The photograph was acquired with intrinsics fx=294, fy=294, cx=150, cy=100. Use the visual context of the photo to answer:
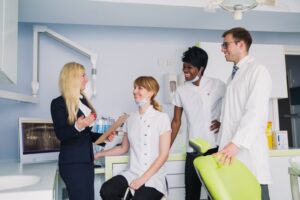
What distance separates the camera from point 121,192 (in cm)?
183

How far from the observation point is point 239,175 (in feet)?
3.99

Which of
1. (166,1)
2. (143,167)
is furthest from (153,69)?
(143,167)

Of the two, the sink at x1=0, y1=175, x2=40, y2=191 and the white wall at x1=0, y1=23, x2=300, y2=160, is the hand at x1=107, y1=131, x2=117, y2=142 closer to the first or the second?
the white wall at x1=0, y1=23, x2=300, y2=160

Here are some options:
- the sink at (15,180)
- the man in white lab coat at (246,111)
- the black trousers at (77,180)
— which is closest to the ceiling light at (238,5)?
the man in white lab coat at (246,111)

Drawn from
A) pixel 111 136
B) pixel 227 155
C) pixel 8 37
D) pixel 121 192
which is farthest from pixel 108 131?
pixel 227 155

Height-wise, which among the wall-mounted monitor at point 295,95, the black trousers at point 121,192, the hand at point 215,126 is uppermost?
the wall-mounted monitor at point 295,95

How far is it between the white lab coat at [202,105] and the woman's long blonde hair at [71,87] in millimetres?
781

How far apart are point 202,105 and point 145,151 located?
0.52 m

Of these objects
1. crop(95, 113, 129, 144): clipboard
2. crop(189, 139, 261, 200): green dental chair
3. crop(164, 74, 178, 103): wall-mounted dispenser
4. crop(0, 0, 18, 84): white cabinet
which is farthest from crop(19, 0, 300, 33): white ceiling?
crop(189, 139, 261, 200): green dental chair

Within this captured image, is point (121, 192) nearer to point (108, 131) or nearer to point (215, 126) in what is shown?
point (108, 131)

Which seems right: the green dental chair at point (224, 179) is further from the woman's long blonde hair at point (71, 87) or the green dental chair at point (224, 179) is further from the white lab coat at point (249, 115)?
the woman's long blonde hair at point (71, 87)

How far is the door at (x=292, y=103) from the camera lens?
4.48 m

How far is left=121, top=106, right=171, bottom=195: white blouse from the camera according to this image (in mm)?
1878

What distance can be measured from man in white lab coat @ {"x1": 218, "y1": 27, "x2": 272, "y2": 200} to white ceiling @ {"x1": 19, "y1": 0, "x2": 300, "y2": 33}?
73 centimetres
